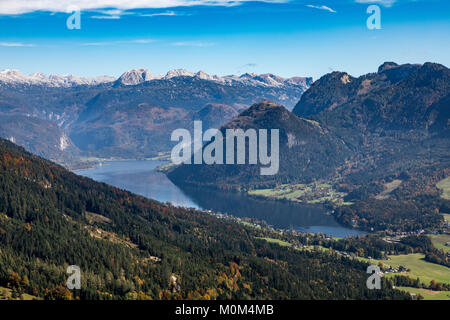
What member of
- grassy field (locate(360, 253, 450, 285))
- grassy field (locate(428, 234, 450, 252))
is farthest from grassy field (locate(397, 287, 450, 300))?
grassy field (locate(428, 234, 450, 252))

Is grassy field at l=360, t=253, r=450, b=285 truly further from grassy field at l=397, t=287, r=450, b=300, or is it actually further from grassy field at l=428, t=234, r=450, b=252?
grassy field at l=428, t=234, r=450, b=252

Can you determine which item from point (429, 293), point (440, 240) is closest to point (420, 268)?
point (429, 293)

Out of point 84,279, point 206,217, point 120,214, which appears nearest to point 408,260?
point 206,217

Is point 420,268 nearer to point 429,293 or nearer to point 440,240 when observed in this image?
point 429,293

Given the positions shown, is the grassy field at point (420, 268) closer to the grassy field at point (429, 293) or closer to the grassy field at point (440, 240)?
the grassy field at point (429, 293)

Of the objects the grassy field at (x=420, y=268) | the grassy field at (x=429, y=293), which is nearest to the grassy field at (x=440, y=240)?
the grassy field at (x=420, y=268)
